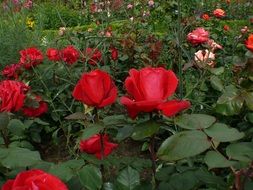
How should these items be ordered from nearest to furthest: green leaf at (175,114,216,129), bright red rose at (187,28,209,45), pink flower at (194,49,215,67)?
green leaf at (175,114,216,129), pink flower at (194,49,215,67), bright red rose at (187,28,209,45)

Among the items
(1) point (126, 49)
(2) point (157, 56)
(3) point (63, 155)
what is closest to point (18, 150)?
(3) point (63, 155)

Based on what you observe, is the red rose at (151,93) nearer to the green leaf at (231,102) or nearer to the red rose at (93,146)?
the red rose at (93,146)

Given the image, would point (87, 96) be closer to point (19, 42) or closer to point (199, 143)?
point (199, 143)

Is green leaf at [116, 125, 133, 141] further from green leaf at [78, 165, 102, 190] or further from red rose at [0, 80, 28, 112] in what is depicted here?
red rose at [0, 80, 28, 112]

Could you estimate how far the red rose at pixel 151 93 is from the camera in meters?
0.83

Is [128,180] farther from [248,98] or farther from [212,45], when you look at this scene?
[212,45]

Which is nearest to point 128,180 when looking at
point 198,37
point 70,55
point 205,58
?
→ point 205,58

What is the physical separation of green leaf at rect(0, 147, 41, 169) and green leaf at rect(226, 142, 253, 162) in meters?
0.33

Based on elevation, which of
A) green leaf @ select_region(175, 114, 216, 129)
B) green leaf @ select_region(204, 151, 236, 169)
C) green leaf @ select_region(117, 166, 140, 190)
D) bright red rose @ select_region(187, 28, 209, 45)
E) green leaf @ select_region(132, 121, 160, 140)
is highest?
green leaf @ select_region(175, 114, 216, 129)

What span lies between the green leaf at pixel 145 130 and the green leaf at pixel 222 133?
94 millimetres

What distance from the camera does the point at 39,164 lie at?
3.08ft

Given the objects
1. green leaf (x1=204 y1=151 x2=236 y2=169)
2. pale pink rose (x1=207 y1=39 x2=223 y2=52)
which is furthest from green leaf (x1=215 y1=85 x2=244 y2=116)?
pale pink rose (x1=207 y1=39 x2=223 y2=52)

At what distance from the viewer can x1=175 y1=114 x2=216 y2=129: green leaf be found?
31.8 inches

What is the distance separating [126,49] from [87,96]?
2.23 meters
